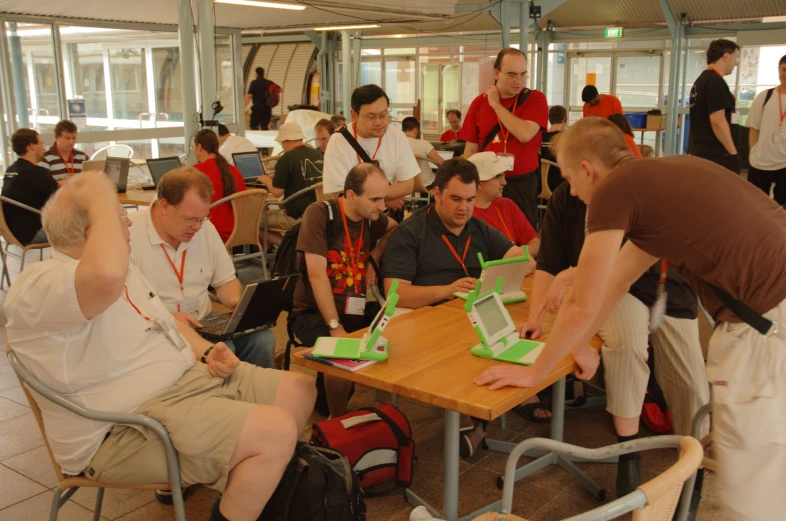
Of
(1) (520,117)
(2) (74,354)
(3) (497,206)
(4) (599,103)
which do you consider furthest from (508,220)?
(4) (599,103)

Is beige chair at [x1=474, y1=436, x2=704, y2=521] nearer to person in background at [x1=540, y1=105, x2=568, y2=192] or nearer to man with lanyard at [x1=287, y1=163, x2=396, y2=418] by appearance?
man with lanyard at [x1=287, y1=163, x2=396, y2=418]

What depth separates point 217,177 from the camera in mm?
5672

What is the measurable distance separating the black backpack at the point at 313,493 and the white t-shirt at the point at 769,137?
193 inches

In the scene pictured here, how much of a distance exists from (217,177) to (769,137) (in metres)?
4.33

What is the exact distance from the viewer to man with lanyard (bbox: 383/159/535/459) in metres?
3.41

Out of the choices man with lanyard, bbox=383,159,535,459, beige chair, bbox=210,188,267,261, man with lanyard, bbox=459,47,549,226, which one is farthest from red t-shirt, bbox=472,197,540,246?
beige chair, bbox=210,188,267,261

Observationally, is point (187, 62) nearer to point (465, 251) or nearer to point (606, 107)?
point (465, 251)

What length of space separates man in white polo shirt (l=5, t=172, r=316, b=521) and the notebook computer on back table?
58 centimetres

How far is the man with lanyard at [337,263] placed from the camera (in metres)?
3.40

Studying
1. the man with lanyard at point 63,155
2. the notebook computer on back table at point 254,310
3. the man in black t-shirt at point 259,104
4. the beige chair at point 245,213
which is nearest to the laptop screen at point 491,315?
the notebook computer on back table at point 254,310

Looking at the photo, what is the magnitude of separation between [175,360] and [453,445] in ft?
3.12

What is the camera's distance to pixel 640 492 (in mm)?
1347

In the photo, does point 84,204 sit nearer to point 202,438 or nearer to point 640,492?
point 202,438

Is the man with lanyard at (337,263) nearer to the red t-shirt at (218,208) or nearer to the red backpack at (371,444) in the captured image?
the red backpack at (371,444)
